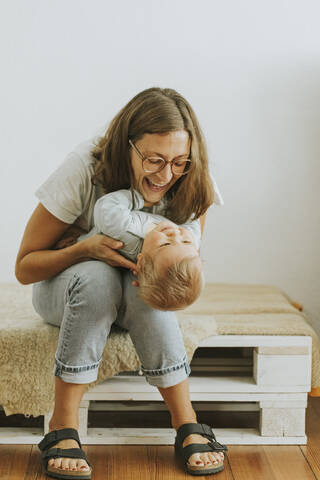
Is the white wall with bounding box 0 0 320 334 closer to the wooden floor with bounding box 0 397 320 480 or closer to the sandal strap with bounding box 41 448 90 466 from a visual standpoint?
the wooden floor with bounding box 0 397 320 480

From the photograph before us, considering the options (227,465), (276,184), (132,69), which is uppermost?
(132,69)

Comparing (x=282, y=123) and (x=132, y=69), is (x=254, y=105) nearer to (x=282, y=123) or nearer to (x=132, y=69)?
(x=282, y=123)

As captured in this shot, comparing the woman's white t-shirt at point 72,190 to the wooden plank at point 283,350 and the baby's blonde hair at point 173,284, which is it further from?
the wooden plank at point 283,350

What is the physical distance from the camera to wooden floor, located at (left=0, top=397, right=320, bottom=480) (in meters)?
1.35

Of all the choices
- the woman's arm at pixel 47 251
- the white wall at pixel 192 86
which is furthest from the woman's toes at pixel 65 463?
the white wall at pixel 192 86

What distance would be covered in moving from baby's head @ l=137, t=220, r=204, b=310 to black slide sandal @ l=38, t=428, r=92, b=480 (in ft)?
1.13

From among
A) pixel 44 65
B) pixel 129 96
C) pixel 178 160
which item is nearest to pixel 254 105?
pixel 129 96

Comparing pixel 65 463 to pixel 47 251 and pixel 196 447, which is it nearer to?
pixel 196 447

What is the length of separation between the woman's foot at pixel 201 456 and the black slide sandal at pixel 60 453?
0.22 meters

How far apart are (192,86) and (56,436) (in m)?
1.32

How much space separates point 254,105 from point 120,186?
3.10ft

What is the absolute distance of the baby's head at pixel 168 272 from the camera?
1.24 metres

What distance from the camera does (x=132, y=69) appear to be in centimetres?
219

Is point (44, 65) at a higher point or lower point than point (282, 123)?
higher
